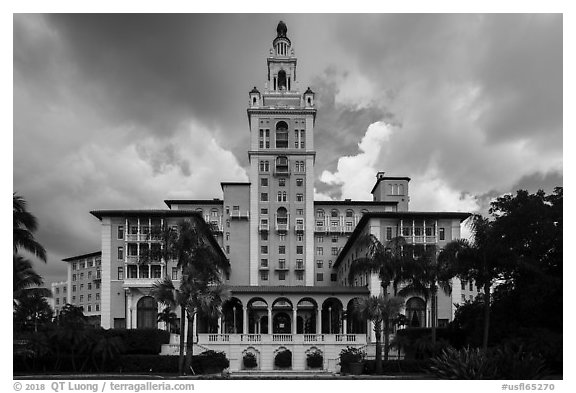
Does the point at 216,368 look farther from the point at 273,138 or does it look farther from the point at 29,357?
the point at 273,138

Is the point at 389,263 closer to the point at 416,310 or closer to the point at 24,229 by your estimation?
the point at 416,310

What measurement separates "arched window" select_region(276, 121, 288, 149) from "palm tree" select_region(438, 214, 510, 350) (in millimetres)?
53712

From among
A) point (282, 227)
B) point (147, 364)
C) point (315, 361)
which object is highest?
point (282, 227)

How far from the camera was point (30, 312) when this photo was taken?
69.1 metres

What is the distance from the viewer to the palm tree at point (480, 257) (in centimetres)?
4675

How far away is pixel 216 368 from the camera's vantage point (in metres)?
48.5

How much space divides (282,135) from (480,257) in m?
57.4

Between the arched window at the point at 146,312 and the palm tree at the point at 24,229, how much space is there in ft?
107

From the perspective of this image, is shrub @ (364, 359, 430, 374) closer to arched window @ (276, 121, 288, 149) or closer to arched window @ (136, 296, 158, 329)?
arched window @ (136, 296, 158, 329)

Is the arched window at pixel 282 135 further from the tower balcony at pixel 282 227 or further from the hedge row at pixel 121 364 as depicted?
the hedge row at pixel 121 364

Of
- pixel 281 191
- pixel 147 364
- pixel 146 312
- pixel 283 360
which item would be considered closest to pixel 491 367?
pixel 147 364
